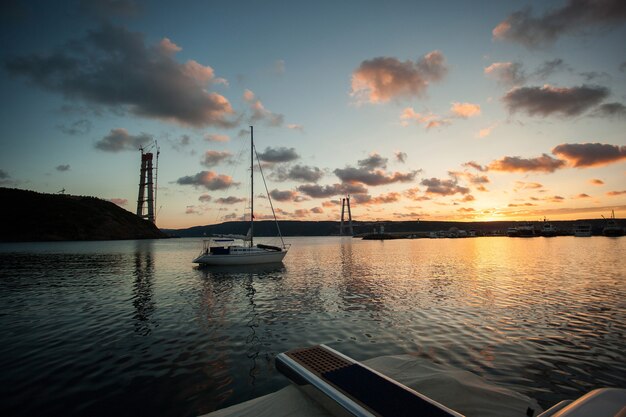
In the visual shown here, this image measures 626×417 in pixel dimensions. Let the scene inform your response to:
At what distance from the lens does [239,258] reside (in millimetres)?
41969

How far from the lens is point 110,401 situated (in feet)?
26.2

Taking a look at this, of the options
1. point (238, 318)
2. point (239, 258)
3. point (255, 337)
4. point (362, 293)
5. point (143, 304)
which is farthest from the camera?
point (239, 258)

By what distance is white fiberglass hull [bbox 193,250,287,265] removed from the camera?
41.5m

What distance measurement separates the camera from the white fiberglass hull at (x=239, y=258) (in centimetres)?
4147

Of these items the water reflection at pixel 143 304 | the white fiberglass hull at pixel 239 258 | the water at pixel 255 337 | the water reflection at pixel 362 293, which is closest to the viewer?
the water at pixel 255 337

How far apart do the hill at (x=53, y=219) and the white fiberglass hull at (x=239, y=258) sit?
15893cm

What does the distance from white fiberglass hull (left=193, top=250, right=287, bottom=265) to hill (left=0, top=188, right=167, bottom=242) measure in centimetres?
15893

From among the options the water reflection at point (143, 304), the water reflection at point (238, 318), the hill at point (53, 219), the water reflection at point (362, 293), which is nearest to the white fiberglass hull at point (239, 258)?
the water reflection at point (238, 318)

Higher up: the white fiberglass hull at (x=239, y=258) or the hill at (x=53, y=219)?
the hill at (x=53, y=219)

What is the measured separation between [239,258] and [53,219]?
171 metres

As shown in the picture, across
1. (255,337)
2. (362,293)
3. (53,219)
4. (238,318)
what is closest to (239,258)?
(362,293)

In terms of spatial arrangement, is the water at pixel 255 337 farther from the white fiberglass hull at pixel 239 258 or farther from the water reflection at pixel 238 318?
the white fiberglass hull at pixel 239 258

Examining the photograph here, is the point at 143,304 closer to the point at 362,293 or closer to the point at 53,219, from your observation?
the point at 362,293

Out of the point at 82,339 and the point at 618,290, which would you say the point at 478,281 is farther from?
the point at 82,339
